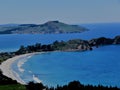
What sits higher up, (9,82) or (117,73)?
(9,82)

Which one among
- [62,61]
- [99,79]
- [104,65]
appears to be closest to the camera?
[99,79]

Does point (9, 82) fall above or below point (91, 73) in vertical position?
above

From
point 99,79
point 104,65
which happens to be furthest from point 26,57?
point 99,79

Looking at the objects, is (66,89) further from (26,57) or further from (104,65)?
(26,57)

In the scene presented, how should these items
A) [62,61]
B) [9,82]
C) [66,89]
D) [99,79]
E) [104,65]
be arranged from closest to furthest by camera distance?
[66,89], [9,82], [99,79], [104,65], [62,61]

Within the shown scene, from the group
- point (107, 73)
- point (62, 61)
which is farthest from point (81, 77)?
point (62, 61)

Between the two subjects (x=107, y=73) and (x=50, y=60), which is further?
(x=50, y=60)

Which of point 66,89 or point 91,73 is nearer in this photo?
point 66,89

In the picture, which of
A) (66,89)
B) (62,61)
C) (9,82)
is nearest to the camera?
(66,89)

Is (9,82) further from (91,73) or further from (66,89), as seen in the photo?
(91,73)
